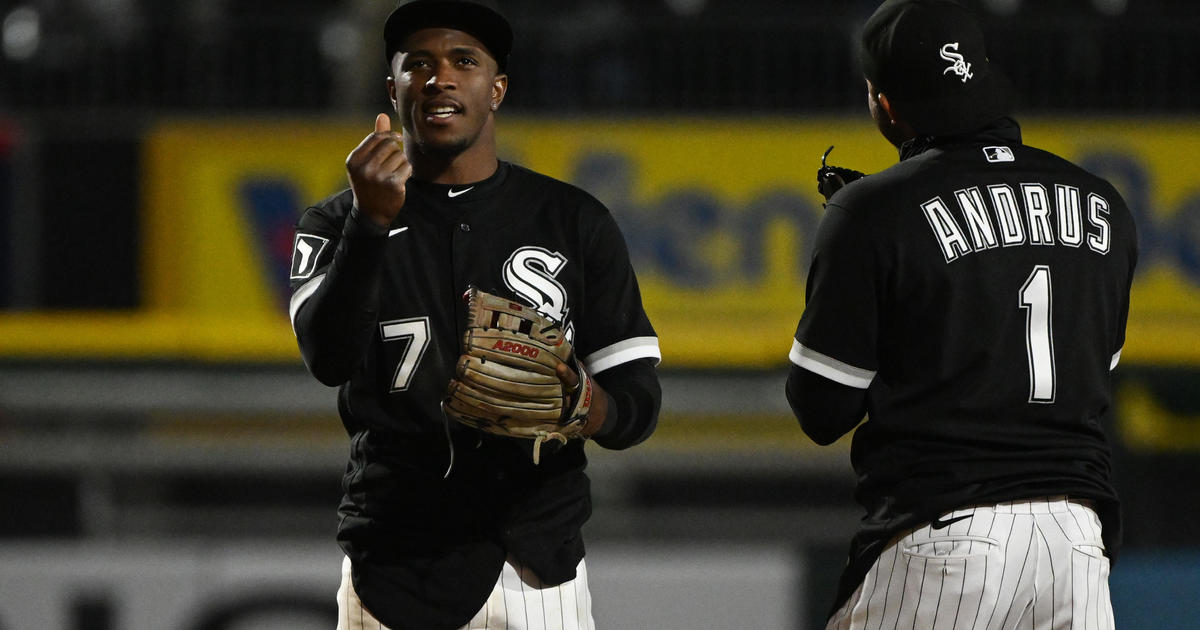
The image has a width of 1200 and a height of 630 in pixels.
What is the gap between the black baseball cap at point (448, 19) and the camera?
110 inches

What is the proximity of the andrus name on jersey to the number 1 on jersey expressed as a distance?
73mm

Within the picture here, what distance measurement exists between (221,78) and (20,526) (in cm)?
260

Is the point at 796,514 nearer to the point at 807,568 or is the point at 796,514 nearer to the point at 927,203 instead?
the point at 807,568

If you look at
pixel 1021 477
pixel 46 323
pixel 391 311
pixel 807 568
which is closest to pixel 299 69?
pixel 46 323

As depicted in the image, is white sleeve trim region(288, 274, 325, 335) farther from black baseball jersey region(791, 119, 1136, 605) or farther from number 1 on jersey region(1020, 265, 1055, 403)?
number 1 on jersey region(1020, 265, 1055, 403)

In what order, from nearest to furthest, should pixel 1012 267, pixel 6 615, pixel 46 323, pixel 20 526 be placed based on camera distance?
pixel 1012 267, pixel 6 615, pixel 46 323, pixel 20 526

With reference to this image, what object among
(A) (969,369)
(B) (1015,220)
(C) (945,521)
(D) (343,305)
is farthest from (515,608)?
(B) (1015,220)

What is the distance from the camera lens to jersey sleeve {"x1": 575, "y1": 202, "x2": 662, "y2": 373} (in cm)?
282

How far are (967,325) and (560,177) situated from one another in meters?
4.73

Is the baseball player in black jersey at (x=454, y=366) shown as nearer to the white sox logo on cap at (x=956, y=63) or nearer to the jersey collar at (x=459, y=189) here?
the jersey collar at (x=459, y=189)

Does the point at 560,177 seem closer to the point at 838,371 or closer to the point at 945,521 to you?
the point at 838,371

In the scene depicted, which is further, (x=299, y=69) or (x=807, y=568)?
(x=299, y=69)

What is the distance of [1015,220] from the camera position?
2660 millimetres

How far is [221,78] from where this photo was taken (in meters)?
8.02
